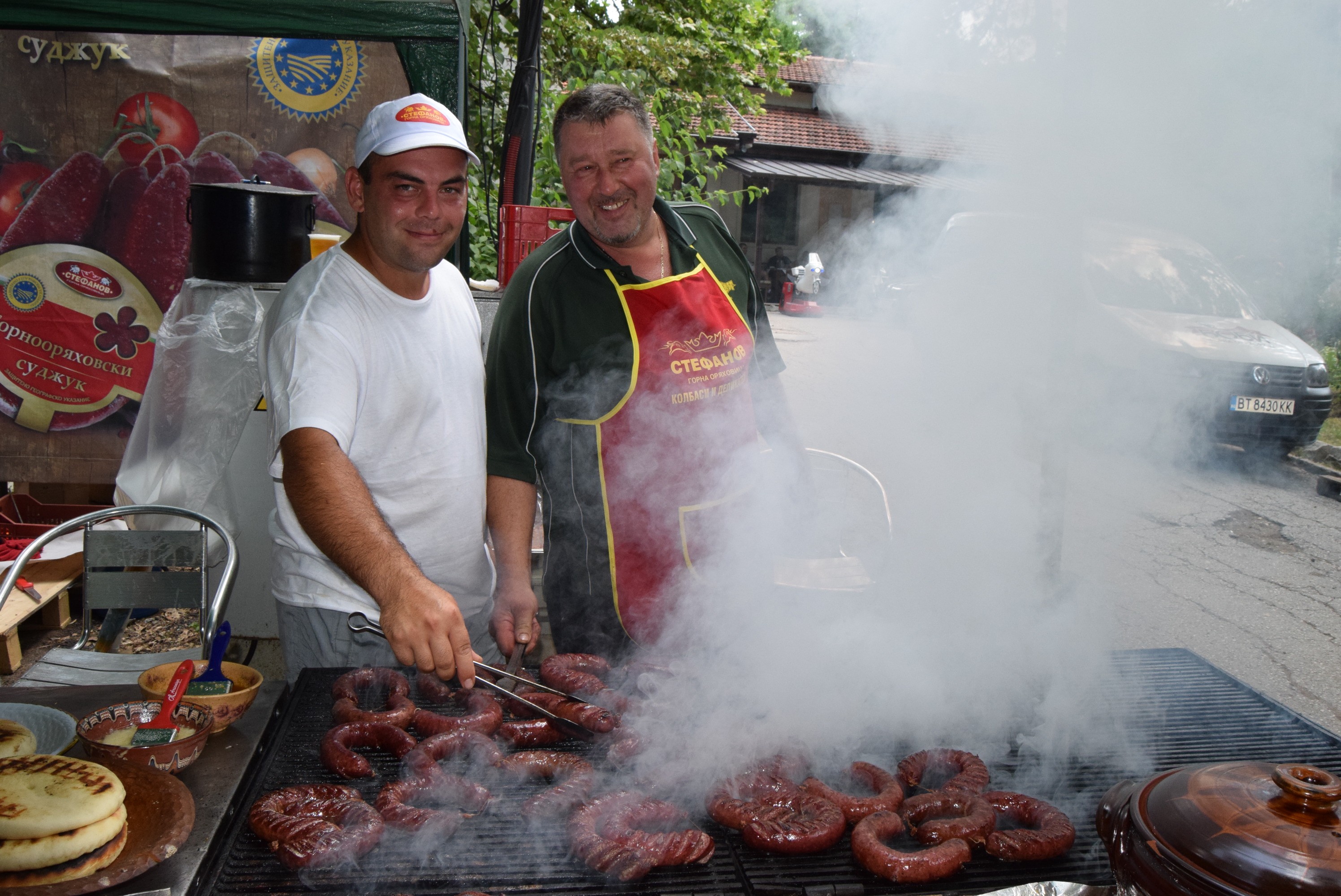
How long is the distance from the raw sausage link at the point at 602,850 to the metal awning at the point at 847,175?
7.07 feet

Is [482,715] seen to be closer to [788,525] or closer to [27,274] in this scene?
[788,525]

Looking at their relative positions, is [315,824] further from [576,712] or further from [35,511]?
[35,511]

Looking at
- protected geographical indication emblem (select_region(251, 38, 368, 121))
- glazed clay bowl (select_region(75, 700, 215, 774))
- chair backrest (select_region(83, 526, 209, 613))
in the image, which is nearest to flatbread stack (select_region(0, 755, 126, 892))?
glazed clay bowl (select_region(75, 700, 215, 774))

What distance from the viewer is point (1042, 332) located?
273 cm

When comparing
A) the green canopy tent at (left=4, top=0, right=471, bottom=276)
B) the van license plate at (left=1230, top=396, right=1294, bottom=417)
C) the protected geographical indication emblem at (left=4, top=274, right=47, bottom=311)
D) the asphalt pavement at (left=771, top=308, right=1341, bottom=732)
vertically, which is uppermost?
the green canopy tent at (left=4, top=0, right=471, bottom=276)

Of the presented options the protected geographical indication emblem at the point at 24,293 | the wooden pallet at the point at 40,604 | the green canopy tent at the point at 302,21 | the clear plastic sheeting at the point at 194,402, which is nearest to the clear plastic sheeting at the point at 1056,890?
the green canopy tent at the point at 302,21

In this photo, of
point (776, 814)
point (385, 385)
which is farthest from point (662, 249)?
point (776, 814)

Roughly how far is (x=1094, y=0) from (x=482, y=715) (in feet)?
7.85

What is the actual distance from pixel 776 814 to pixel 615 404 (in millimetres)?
1434

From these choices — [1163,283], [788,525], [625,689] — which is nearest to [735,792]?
[625,689]

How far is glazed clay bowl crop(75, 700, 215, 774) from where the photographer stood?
1.78 m

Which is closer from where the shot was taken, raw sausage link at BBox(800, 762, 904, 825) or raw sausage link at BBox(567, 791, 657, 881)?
raw sausage link at BBox(567, 791, 657, 881)

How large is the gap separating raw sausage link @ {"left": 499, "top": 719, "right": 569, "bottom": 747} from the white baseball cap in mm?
1645

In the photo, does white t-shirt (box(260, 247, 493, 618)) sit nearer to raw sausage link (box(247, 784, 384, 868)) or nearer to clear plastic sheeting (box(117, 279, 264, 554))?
raw sausage link (box(247, 784, 384, 868))
